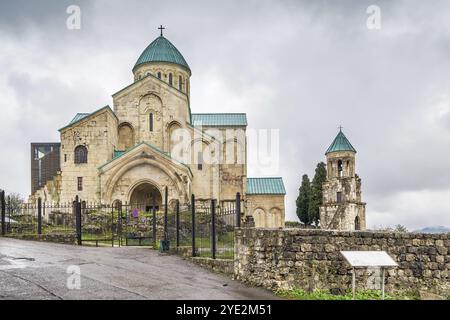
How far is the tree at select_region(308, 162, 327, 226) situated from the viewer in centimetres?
5225

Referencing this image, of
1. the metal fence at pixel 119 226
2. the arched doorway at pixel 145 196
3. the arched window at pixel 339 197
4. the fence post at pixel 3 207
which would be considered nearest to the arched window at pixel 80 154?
the arched doorway at pixel 145 196

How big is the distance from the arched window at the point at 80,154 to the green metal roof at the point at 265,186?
1631cm

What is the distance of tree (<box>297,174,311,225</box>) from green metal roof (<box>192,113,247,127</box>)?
15.2 m

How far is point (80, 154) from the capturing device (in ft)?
111

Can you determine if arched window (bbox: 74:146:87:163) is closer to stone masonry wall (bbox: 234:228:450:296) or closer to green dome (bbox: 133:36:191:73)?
green dome (bbox: 133:36:191:73)

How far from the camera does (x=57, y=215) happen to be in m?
24.5

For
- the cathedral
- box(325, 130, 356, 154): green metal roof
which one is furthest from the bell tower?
the cathedral

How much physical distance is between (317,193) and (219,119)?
52.4 ft

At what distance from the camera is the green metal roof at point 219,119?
142 ft

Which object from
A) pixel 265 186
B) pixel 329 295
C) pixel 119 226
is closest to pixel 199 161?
pixel 265 186

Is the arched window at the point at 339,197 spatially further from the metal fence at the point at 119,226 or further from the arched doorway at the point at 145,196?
the metal fence at the point at 119,226

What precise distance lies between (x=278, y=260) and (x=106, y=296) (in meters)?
4.28
